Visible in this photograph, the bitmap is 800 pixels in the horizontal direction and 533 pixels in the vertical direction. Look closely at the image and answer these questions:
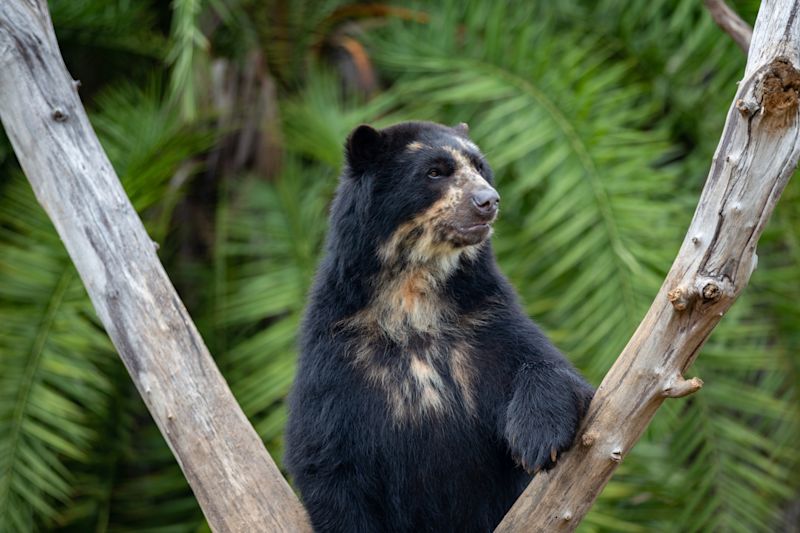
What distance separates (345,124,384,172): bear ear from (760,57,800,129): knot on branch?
1.52 metres

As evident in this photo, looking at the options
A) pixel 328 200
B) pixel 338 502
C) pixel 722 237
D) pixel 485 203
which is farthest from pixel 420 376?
pixel 328 200

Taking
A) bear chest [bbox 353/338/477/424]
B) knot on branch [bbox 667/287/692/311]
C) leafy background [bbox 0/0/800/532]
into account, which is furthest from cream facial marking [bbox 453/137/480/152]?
leafy background [bbox 0/0/800/532]

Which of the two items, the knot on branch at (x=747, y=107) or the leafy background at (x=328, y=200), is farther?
the leafy background at (x=328, y=200)

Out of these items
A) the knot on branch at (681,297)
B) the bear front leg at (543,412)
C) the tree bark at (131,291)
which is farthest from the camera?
the tree bark at (131,291)

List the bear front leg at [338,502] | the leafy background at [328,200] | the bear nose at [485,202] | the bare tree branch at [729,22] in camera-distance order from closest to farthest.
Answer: the bear front leg at [338,502]
the bear nose at [485,202]
the bare tree branch at [729,22]
the leafy background at [328,200]

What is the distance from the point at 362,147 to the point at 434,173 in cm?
28

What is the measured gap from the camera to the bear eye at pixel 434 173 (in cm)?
393

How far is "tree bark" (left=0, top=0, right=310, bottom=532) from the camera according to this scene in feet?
12.1

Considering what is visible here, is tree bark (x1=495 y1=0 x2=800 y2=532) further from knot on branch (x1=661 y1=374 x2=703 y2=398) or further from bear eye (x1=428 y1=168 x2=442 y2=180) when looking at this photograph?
bear eye (x1=428 y1=168 x2=442 y2=180)

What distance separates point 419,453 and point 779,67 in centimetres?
172

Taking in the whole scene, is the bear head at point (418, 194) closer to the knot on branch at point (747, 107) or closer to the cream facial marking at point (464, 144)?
the cream facial marking at point (464, 144)

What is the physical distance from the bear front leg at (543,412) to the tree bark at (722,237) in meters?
0.11

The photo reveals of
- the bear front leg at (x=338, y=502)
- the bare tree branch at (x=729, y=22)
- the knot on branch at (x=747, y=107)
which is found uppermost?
the bare tree branch at (x=729, y=22)

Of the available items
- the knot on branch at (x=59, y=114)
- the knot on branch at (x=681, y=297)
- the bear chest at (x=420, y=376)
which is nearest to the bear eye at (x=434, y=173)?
the bear chest at (x=420, y=376)
